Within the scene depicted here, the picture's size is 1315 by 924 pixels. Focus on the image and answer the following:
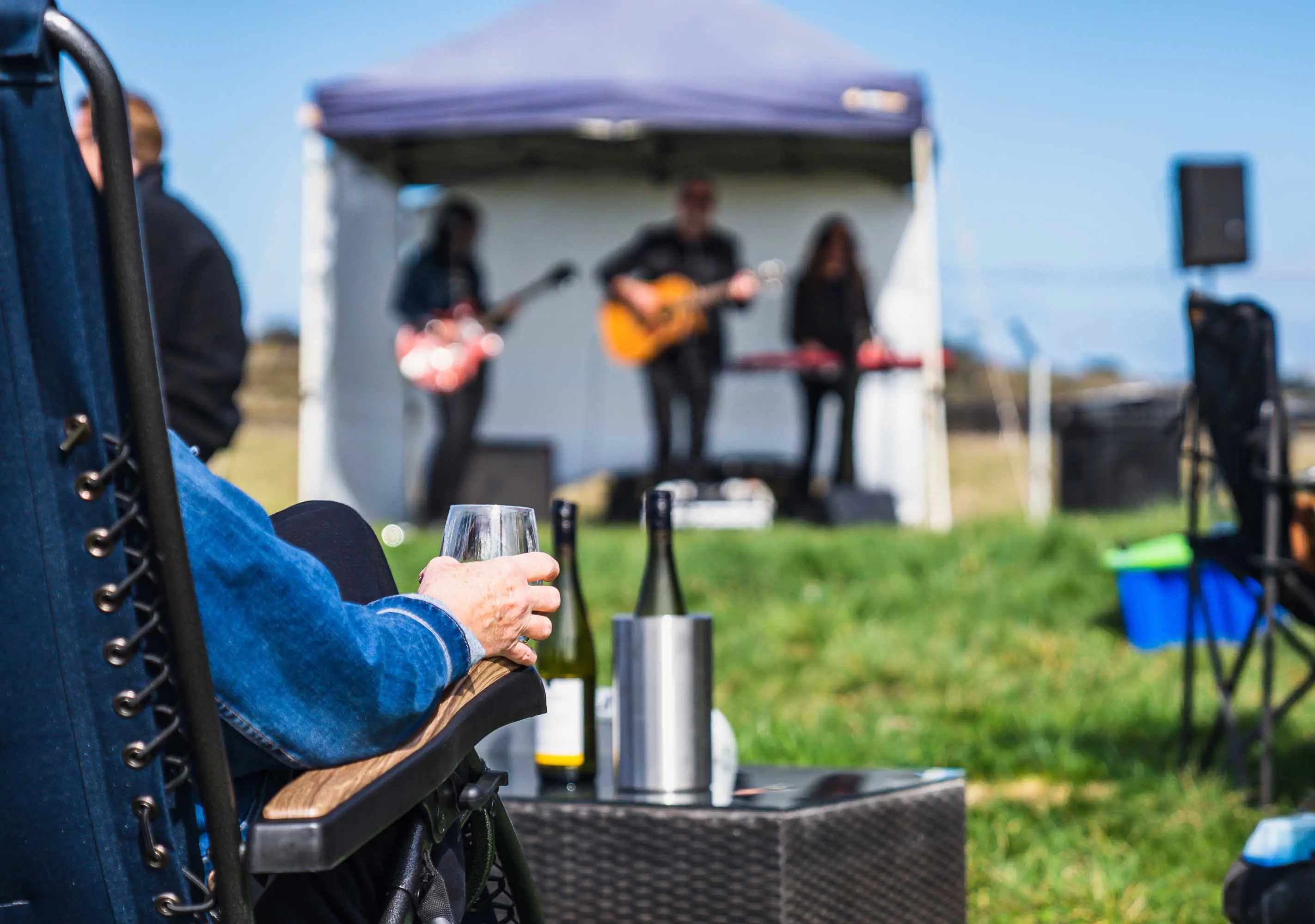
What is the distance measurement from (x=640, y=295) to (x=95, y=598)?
6558 mm

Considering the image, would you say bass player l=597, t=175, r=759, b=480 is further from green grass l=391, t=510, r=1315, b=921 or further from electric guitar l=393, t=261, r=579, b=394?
green grass l=391, t=510, r=1315, b=921

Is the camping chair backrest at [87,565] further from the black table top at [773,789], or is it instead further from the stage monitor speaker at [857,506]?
the stage monitor speaker at [857,506]

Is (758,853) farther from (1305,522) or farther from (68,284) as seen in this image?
(1305,522)

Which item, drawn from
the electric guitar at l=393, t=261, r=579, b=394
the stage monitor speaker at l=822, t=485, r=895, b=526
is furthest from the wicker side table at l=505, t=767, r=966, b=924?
the electric guitar at l=393, t=261, r=579, b=394

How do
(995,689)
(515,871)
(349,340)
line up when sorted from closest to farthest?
(515,871)
(995,689)
(349,340)

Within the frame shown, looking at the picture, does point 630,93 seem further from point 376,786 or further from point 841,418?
point 376,786

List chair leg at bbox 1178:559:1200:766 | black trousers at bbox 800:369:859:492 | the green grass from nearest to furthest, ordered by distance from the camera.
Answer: the green grass, chair leg at bbox 1178:559:1200:766, black trousers at bbox 800:369:859:492

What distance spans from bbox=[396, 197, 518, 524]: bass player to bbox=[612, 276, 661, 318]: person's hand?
79 cm

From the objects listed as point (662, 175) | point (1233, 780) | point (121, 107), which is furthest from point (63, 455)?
point (662, 175)

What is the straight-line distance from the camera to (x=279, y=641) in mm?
897

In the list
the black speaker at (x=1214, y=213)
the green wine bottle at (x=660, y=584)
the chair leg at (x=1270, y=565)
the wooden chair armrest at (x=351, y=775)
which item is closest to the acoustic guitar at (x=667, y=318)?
the black speaker at (x=1214, y=213)

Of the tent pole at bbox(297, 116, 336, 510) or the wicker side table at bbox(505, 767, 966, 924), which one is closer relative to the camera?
the wicker side table at bbox(505, 767, 966, 924)

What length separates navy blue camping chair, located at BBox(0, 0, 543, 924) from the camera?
0.82 m

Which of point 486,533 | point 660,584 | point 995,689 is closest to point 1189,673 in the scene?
point 995,689
